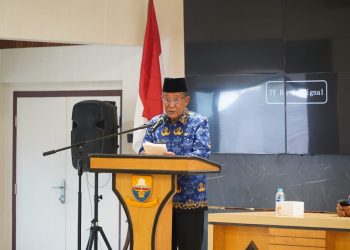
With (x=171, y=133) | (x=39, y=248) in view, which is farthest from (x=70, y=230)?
(x=171, y=133)

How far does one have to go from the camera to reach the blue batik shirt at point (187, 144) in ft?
13.6

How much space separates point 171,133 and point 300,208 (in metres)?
0.99

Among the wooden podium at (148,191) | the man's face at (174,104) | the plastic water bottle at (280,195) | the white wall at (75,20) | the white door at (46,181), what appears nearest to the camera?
the wooden podium at (148,191)

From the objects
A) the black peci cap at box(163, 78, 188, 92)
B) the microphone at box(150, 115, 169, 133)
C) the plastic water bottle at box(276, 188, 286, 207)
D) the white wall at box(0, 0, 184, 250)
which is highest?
the white wall at box(0, 0, 184, 250)

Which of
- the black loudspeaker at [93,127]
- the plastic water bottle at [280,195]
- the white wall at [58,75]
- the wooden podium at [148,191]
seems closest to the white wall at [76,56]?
the white wall at [58,75]

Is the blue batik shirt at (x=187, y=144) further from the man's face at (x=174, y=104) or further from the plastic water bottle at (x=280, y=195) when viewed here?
the plastic water bottle at (x=280, y=195)

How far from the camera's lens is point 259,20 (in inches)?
231

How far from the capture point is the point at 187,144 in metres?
4.20

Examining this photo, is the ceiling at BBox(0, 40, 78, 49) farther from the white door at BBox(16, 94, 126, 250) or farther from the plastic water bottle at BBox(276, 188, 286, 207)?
Result: the plastic water bottle at BBox(276, 188, 286, 207)

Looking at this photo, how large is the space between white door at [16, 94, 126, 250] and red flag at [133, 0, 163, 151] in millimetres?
853

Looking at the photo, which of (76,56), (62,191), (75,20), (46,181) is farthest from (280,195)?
(46,181)

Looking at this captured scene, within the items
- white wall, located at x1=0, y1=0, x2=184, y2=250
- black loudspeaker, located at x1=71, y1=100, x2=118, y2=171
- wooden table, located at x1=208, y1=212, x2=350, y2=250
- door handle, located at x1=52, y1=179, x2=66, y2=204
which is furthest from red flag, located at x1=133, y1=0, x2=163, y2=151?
wooden table, located at x1=208, y1=212, x2=350, y2=250

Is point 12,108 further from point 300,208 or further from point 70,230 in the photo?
point 300,208

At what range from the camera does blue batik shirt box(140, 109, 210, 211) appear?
4141mm
